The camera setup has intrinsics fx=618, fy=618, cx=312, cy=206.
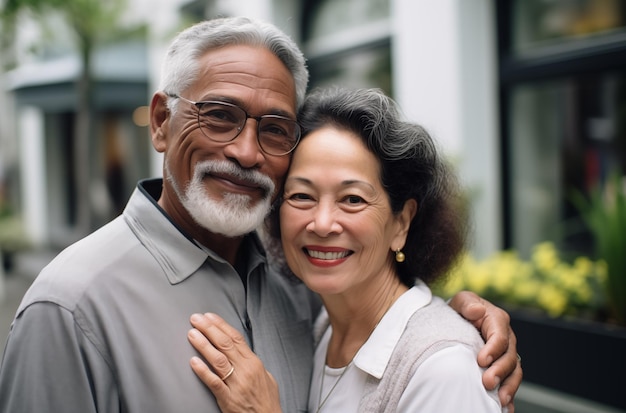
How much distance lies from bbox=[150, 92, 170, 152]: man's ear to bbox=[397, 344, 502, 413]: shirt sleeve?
1082 millimetres

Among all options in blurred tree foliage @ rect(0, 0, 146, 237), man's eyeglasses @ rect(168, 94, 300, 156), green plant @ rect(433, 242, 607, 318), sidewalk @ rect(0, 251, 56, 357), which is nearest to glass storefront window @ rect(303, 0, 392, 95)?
blurred tree foliage @ rect(0, 0, 146, 237)

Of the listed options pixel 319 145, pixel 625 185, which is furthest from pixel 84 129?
pixel 319 145

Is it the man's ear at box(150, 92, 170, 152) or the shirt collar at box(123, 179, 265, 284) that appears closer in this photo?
the shirt collar at box(123, 179, 265, 284)

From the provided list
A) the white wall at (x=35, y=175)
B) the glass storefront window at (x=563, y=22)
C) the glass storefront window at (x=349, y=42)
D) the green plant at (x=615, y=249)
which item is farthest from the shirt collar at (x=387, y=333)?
the white wall at (x=35, y=175)

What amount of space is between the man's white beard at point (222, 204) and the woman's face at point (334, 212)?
0.11 m

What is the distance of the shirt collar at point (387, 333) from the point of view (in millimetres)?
1803

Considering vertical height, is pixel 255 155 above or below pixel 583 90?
below

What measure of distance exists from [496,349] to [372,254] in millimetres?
455

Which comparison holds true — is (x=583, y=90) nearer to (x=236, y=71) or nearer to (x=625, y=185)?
(x=625, y=185)

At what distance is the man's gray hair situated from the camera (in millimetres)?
1899

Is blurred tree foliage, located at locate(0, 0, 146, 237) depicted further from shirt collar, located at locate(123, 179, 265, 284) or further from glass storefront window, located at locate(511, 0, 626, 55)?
glass storefront window, located at locate(511, 0, 626, 55)

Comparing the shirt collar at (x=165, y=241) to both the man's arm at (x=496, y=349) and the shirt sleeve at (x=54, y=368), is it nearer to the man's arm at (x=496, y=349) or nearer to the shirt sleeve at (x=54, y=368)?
the shirt sleeve at (x=54, y=368)

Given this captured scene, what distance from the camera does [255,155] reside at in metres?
1.89

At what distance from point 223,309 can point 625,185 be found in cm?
396
